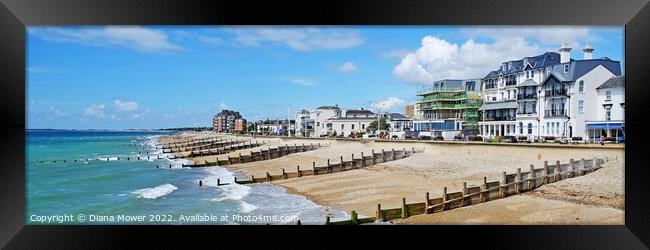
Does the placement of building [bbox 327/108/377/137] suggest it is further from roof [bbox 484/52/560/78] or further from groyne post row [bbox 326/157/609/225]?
groyne post row [bbox 326/157/609/225]

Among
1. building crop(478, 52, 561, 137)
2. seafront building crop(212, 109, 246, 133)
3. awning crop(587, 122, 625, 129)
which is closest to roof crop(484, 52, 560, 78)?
building crop(478, 52, 561, 137)

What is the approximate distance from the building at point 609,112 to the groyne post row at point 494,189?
0.56 metres

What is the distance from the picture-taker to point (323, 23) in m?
4.14

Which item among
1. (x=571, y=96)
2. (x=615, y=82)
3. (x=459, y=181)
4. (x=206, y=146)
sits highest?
(x=615, y=82)

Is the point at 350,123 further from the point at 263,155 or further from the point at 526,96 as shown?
the point at 526,96

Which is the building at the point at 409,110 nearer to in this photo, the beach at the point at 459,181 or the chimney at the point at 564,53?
the beach at the point at 459,181

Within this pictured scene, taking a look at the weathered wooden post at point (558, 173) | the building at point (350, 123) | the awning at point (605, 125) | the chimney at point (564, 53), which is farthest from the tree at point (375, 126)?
the awning at point (605, 125)

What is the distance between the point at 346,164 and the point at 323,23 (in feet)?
18.7

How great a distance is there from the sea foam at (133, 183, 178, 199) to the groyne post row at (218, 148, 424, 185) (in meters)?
1.22

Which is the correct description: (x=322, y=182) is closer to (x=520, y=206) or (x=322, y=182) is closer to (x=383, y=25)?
(x=520, y=206)

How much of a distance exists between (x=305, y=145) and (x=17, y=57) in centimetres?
673

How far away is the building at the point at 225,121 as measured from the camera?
26.4 feet

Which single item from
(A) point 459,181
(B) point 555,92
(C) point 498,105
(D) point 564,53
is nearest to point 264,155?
(A) point 459,181

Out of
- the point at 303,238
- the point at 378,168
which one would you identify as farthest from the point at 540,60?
the point at 303,238
